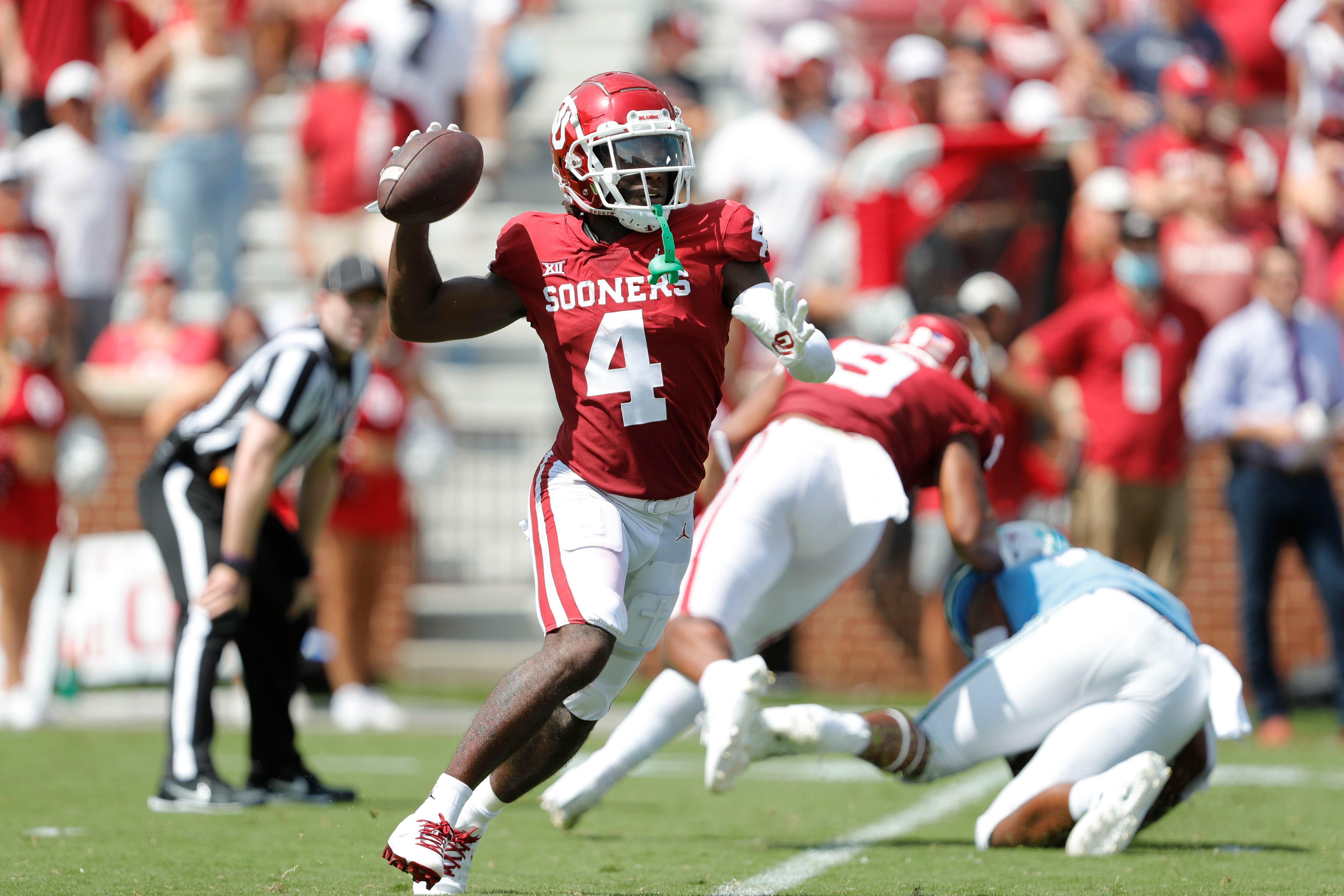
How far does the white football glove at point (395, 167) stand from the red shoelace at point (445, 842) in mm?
1393

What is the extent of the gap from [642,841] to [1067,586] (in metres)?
1.52

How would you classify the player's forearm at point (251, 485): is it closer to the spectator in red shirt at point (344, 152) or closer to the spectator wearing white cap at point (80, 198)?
the spectator in red shirt at point (344, 152)

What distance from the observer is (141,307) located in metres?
10.7

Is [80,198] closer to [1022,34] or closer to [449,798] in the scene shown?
[1022,34]

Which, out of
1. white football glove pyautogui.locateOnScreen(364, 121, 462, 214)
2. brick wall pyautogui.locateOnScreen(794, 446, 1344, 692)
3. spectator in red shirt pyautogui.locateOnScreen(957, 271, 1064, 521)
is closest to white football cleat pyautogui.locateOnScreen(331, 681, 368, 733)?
brick wall pyautogui.locateOnScreen(794, 446, 1344, 692)

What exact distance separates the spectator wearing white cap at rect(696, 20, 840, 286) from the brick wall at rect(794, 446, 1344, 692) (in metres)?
2.08

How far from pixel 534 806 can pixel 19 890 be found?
2.52m

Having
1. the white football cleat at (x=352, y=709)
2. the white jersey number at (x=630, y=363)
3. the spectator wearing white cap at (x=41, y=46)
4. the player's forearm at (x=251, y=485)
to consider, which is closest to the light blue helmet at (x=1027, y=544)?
the white jersey number at (x=630, y=363)

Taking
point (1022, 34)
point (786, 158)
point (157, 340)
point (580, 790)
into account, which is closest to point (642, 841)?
point (580, 790)

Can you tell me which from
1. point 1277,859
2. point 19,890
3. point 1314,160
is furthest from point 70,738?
point 1314,160

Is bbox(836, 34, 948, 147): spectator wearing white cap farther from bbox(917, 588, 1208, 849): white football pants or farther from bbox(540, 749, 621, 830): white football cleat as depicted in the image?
bbox(540, 749, 621, 830): white football cleat

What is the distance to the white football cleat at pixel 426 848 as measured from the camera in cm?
379

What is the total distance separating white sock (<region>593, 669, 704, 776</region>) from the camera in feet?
17.1

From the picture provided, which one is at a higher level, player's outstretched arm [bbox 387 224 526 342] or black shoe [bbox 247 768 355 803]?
player's outstretched arm [bbox 387 224 526 342]
